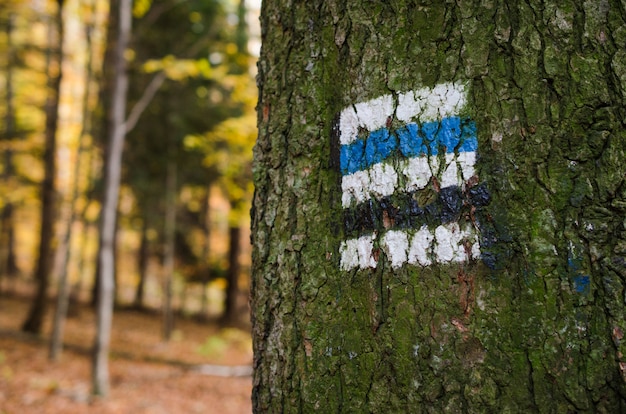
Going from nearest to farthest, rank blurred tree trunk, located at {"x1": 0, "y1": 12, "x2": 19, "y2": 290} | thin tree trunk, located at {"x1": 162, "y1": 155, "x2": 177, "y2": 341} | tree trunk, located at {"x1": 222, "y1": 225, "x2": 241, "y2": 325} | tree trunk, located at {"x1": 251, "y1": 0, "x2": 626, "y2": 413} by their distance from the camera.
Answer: tree trunk, located at {"x1": 251, "y1": 0, "x2": 626, "y2": 413} → thin tree trunk, located at {"x1": 162, "y1": 155, "x2": 177, "y2": 341} → blurred tree trunk, located at {"x1": 0, "y1": 12, "x2": 19, "y2": 290} → tree trunk, located at {"x1": 222, "y1": 225, "x2": 241, "y2": 325}

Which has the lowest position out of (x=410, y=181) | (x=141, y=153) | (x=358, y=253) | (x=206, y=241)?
(x=206, y=241)

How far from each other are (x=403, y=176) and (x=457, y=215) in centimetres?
13

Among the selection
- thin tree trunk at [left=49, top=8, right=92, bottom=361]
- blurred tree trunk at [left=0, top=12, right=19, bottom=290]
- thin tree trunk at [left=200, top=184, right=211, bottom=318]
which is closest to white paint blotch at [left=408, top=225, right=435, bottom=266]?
thin tree trunk at [left=49, top=8, right=92, bottom=361]

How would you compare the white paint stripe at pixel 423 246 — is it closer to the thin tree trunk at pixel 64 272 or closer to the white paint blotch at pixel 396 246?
the white paint blotch at pixel 396 246

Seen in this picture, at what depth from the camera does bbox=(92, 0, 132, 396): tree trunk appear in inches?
248

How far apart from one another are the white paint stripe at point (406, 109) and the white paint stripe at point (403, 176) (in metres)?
0.09

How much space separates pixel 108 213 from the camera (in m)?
6.38

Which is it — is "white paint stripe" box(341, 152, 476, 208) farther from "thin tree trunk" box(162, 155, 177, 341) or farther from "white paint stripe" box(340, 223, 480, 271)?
"thin tree trunk" box(162, 155, 177, 341)

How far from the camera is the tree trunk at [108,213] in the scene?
630 cm

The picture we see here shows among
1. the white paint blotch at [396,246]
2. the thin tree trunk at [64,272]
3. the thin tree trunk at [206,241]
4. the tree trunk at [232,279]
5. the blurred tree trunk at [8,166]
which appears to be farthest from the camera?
the tree trunk at [232,279]

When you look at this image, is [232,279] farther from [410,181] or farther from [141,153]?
[410,181]

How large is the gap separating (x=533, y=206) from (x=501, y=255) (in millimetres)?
109

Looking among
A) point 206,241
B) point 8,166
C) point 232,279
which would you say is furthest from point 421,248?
point 8,166

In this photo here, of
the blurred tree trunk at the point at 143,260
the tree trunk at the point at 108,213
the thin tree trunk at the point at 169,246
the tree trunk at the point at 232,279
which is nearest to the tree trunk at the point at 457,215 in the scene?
the tree trunk at the point at 108,213
